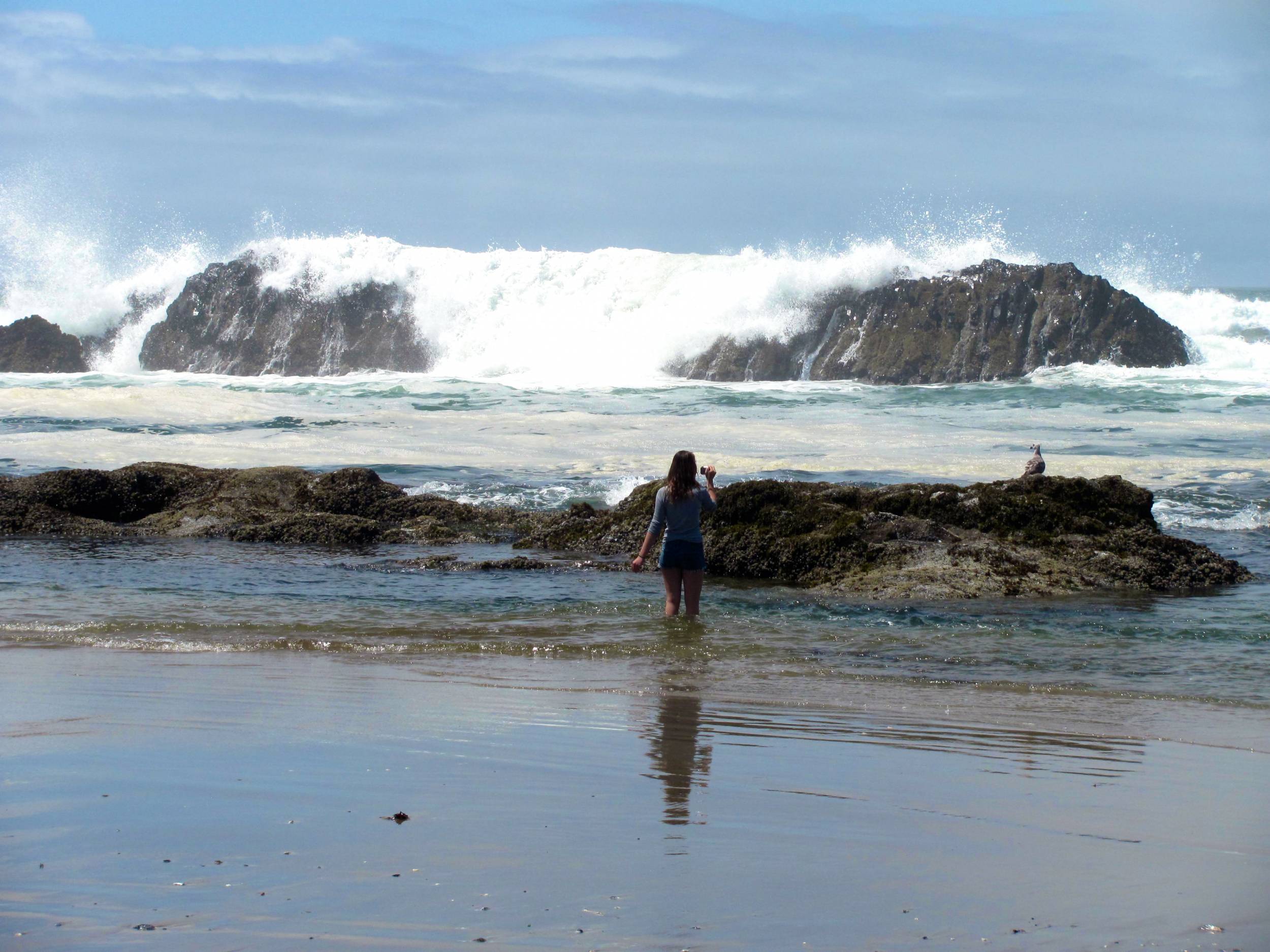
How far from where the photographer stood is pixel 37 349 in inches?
2122

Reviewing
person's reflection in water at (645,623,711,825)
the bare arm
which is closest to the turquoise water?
the bare arm

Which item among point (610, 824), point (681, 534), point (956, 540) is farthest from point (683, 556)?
point (610, 824)

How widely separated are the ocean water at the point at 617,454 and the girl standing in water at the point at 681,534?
27cm

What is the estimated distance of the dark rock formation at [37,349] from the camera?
174ft

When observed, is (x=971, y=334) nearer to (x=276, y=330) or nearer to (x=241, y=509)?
(x=276, y=330)

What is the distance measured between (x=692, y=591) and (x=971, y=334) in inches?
1414

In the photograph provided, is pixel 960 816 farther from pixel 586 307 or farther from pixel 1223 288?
pixel 1223 288

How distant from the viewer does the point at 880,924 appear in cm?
260

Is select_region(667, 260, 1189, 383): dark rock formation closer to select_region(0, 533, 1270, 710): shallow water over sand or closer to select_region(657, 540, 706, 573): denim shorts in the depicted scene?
select_region(0, 533, 1270, 710): shallow water over sand

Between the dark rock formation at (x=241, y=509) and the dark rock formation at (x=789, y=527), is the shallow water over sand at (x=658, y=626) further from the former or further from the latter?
the dark rock formation at (x=241, y=509)

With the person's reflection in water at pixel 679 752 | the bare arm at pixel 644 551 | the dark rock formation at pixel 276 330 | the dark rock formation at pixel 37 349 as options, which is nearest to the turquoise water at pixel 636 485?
the bare arm at pixel 644 551

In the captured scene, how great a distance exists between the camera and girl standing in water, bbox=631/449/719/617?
8320mm

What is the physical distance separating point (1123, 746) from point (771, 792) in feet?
5.88

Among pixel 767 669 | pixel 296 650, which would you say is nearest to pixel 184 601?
pixel 296 650
